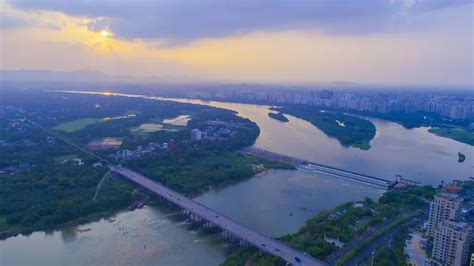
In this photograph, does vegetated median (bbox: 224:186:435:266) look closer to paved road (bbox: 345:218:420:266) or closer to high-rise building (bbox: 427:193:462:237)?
paved road (bbox: 345:218:420:266)

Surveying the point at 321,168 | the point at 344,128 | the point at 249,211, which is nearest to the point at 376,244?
the point at 249,211

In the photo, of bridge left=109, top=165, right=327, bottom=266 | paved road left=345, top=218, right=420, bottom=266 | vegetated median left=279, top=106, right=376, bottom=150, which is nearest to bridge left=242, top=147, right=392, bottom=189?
paved road left=345, top=218, right=420, bottom=266

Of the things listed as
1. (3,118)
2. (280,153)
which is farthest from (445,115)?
(3,118)

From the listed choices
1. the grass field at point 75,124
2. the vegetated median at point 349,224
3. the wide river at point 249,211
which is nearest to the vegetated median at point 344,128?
the wide river at point 249,211

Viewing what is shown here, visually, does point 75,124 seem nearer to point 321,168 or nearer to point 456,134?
point 321,168

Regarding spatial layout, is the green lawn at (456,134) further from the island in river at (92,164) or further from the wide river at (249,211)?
the island in river at (92,164)

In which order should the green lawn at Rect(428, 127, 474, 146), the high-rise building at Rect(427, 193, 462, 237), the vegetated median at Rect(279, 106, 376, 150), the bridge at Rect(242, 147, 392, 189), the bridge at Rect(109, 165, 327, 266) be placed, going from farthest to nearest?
the green lawn at Rect(428, 127, 474, 146) < the vegetated median at Rect(279, 106, 376, 150) < the bridge at Rect(242, 147, 392, 189) < the high-rise building at Rect(427, 193, 462, 237) < the bridge at Rect(109, 165, 327, 266)

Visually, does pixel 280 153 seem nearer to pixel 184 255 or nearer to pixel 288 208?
pixel 288 208
